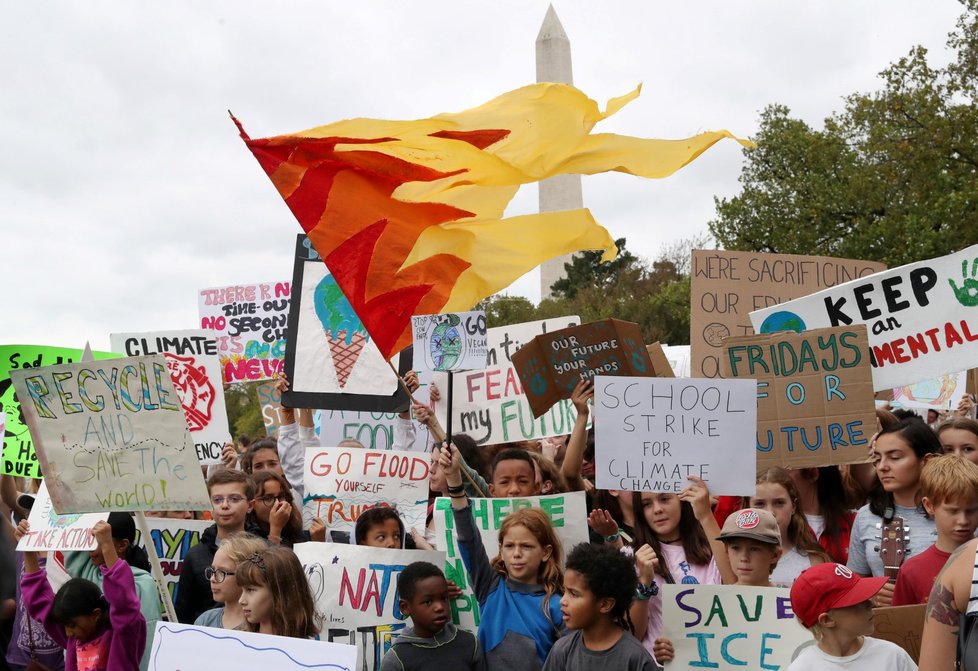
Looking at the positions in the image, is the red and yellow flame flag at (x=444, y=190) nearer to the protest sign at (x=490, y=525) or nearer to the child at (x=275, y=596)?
the protest sign at (x=490, y=525)

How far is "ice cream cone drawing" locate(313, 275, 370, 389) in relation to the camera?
27.0ft

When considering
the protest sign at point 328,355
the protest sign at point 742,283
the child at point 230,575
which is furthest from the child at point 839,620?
the protest sign at point 328,355

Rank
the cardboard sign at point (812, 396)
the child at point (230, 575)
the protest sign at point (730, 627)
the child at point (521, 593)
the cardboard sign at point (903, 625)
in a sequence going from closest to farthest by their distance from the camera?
the cardboard sign at point (903, 625)
the protest sign at point (730, 627)
the child at point (521, 593)
the child at point (230, 575)
the cardboard sign at point (812, 396)

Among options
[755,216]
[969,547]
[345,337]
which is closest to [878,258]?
[755,216]

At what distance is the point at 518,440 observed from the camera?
848 cm

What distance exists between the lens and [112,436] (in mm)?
5816

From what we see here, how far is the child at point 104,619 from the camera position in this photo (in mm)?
5535

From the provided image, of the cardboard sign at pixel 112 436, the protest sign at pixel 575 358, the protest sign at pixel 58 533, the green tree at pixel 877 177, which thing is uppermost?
the green tree at pixel 877 177

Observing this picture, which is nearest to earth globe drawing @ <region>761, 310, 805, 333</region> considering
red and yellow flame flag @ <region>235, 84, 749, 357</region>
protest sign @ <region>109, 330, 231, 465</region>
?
red and yellow flame flag @ <region>235, 84, 749, 357</region>

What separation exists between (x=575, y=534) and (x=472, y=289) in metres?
2.30

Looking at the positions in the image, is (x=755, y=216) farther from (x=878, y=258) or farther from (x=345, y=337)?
(x=345, y=337)

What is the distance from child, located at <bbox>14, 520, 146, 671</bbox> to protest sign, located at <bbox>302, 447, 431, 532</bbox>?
1580 millimetres

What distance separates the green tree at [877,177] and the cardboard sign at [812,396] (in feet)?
62.1

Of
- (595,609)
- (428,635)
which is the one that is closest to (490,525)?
(428,635)
